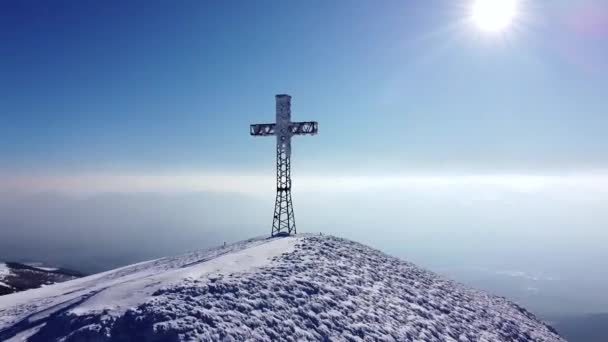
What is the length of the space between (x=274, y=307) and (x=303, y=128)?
16.9m

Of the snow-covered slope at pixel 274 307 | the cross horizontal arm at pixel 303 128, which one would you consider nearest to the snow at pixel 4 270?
the snow-covered slope at pixel 274 307


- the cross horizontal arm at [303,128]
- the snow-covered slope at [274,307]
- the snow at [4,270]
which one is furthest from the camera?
the snow at [4,270]

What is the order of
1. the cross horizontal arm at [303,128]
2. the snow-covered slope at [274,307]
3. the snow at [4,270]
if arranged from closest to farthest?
the snow-covered slope at [274,307]
the cross horizontal arm at [303,128]
the snow at [4,270]

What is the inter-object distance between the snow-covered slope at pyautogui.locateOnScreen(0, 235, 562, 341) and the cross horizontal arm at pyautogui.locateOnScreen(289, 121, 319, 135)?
998cm

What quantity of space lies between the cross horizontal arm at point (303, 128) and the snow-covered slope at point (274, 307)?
998cm

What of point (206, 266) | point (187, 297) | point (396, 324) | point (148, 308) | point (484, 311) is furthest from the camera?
point (484, 311)

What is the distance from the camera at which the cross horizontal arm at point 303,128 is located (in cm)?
2819

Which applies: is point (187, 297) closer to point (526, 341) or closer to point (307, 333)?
point (307, 333)

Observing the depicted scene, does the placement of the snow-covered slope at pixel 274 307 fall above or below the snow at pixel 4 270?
above

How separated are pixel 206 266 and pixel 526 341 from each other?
1683 cm

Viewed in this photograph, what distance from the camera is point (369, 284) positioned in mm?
18203

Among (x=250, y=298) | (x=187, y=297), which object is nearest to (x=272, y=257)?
(x=250, y=298)

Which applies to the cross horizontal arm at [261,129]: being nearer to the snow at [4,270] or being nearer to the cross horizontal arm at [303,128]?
the cross horizontal arm at [303,128]

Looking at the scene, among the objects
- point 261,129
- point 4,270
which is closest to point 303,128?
point 261,129
